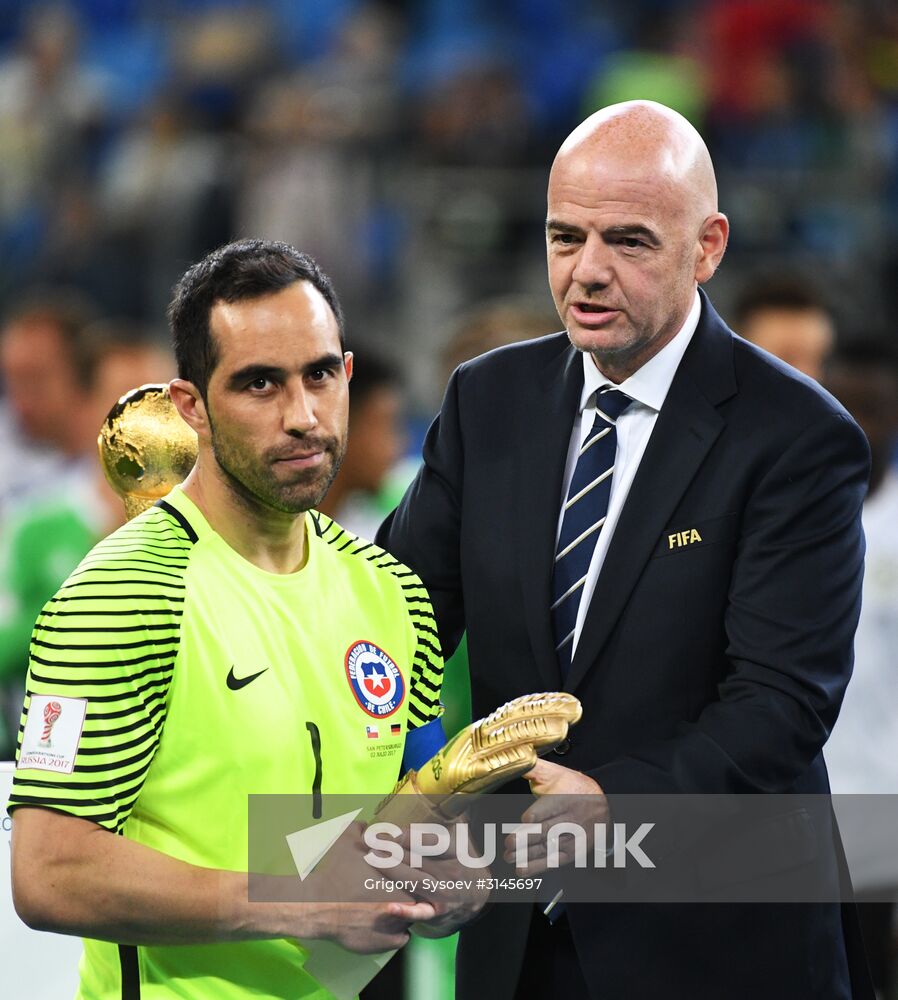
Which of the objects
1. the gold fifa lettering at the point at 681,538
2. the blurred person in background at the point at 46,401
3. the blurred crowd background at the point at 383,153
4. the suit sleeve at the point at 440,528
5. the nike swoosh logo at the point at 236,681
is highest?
the blurred crowd background at the point at 383,153

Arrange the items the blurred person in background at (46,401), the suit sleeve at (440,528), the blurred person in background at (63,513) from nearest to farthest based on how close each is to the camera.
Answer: the suit sleeve at (440,528), the blurred person in background at (63,513), the blurred person in background at (46,401)

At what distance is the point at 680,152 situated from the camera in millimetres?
2783

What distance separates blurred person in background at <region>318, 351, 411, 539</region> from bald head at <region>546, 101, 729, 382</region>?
3.12 metres

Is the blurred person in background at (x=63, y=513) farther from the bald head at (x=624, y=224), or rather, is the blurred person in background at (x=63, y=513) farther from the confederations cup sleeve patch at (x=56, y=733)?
the confederations cup sleeve patch at (x=56, y=733)

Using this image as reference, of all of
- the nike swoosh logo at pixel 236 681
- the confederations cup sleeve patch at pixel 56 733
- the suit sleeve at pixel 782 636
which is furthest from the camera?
the suit sleeve at pixel 782 636

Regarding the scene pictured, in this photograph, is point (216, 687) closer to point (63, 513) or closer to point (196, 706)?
point (196, 706)

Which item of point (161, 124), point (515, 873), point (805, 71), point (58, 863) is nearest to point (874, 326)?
point (805, 71)

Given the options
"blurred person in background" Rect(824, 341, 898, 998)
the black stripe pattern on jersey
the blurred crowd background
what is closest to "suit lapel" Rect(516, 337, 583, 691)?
the black stripe pattern on jersey

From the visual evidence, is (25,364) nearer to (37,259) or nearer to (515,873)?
(37,259)

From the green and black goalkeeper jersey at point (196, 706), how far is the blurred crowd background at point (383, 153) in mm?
5058

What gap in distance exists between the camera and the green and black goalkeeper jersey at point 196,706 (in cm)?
215

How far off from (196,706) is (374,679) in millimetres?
320

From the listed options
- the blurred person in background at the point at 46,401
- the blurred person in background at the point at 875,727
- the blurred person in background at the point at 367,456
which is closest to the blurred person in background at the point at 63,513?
the blurred person in background at the point at 46,401

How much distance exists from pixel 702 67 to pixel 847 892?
9200 millimetres
